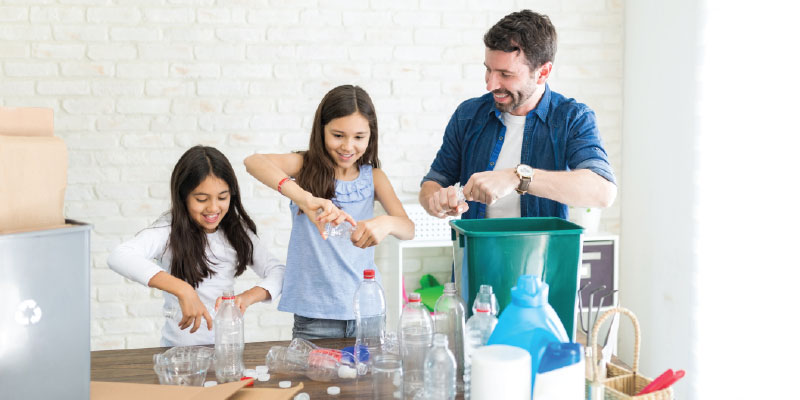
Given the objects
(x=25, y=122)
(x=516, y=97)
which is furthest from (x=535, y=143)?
(x=25, y=122)

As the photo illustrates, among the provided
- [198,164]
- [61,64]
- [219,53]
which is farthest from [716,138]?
[61,64]

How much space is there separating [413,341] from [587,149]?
2.61 ft

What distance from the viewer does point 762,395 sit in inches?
100

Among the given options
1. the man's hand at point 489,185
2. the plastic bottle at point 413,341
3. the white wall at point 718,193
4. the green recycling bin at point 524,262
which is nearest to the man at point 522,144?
the man's hand at point 489,185

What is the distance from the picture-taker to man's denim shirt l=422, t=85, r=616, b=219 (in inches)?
73.1

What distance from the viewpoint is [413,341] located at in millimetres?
1389

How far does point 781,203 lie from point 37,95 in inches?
127

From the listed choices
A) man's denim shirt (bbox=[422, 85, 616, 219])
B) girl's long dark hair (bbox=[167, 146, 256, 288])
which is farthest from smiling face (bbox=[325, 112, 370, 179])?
girl's long dark hair (bbox=[167, 146, 256, 288])

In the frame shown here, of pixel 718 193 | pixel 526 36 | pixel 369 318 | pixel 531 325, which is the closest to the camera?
pixel 531 325

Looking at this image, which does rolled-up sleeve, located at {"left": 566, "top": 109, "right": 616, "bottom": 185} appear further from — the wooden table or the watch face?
the wooden table

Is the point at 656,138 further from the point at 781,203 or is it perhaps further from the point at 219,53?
the point at 219,53

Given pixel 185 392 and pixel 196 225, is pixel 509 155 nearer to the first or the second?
pixel 196 225

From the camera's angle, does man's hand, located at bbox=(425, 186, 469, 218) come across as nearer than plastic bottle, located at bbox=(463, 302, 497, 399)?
No

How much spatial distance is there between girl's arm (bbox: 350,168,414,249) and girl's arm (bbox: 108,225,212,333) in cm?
47
